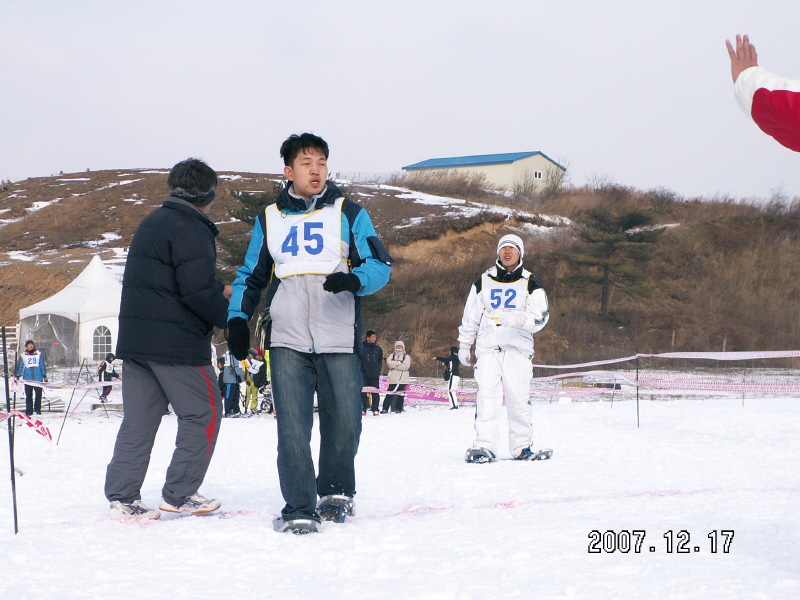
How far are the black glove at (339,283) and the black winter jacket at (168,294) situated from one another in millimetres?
650

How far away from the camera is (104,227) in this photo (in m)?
55.3

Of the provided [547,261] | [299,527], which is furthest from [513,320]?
[547,261]

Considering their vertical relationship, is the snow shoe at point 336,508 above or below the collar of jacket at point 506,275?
below

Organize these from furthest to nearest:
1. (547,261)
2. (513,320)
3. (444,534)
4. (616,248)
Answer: (547,261) → (616,248) → (513,320) → (444,534)

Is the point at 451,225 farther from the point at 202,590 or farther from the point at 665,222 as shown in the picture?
the point at 202,590

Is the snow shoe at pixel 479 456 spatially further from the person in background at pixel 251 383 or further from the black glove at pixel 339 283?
the person in background at pixel 251 383

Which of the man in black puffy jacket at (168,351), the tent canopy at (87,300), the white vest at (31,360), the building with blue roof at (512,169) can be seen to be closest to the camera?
the man in black puffy jacket at (168,351)

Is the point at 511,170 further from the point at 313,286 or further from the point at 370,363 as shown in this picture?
the point at 313,286

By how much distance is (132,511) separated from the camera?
426 cm

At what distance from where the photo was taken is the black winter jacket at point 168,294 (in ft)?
14.0

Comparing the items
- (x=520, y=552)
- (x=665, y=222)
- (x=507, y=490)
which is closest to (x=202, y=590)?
(x=520, y=552)
